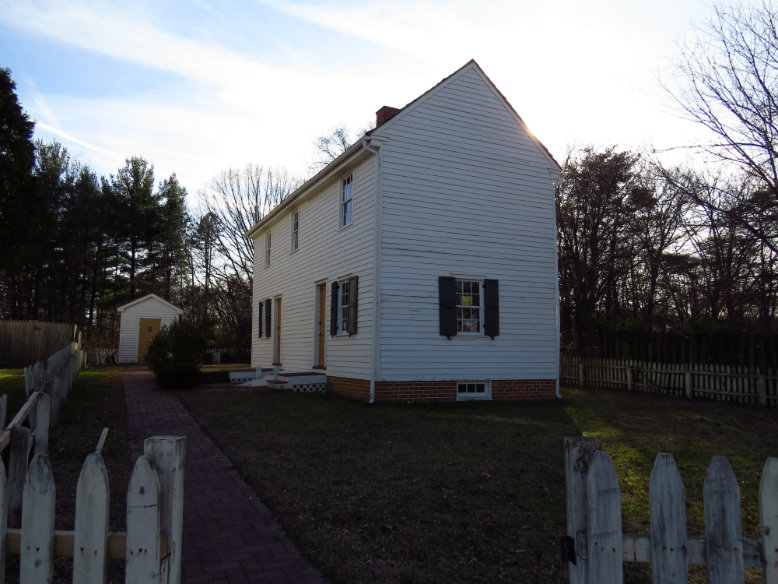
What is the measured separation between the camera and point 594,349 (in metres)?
19.7

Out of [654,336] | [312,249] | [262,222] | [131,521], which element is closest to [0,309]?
[262,222]

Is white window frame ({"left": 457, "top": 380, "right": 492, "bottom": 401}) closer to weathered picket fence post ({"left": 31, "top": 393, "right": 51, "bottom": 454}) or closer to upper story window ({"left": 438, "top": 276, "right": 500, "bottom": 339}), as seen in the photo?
upper story window ({"left": 438, "top": 276, "right": 500, "bottom": 339})

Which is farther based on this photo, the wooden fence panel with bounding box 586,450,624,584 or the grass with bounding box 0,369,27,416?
the grass with bounding box 0,369,27,416

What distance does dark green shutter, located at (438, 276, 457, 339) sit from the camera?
12.7m

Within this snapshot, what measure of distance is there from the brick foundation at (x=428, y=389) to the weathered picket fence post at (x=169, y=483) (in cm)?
996

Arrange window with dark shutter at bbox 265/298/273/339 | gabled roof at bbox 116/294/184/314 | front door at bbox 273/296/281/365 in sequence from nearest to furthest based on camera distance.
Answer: front door at bbox 273/296/281/365 < window with dark shutter at bbox 265/298/273/339 < gabled roof at bbox 116/294/184/314

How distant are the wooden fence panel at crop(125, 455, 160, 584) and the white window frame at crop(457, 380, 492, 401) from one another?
11.3 m

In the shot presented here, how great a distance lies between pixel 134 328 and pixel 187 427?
2379cm

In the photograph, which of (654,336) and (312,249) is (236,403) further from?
(654,336)

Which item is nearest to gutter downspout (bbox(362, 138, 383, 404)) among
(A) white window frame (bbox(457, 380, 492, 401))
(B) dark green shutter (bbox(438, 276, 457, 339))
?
(B) dark green shutter (bbox(438, 276, 457, 339))

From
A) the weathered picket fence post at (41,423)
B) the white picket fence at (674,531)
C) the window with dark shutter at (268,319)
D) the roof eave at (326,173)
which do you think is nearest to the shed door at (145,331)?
the window with dark shutter at (268,319)

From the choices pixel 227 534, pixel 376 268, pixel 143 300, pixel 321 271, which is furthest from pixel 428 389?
pixel 143 300

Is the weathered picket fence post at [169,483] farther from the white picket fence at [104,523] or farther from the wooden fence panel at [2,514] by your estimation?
the wooden fence panel at [2,514]

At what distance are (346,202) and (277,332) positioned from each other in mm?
7020
